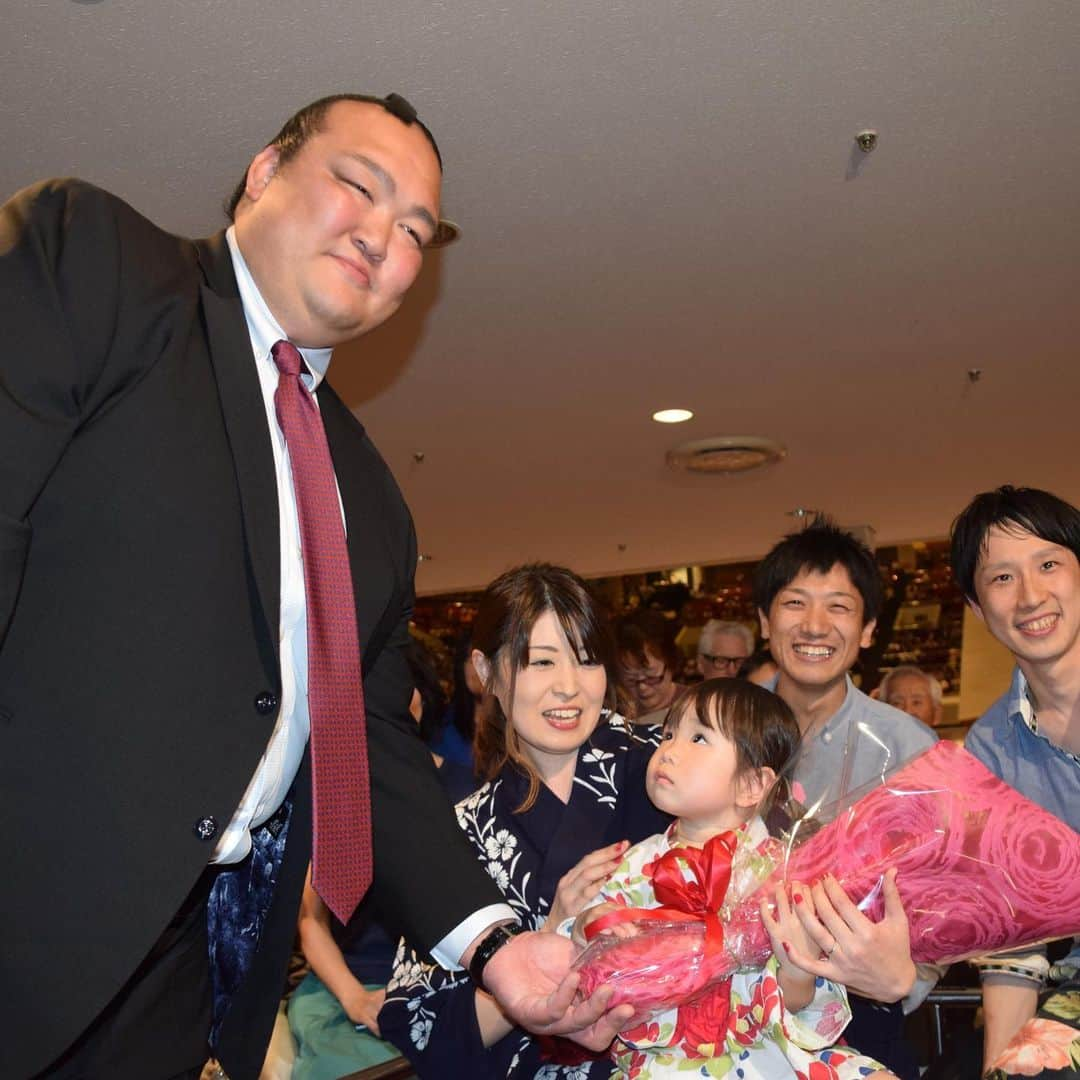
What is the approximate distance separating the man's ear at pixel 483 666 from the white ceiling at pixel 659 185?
1.66m

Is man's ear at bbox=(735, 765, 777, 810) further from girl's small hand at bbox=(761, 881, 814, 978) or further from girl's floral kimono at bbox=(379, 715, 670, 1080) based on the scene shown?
girl's small hand at bbox=(761, 881, 814, 978)

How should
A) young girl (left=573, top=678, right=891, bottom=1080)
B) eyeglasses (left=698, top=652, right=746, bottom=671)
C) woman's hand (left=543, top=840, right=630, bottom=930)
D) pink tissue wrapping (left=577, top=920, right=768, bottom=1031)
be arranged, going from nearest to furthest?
pink tissue wrapping (left=577, top=920, right=768, bottom=1031) → young girl (left=573, top=678, right=891, bottom=1080) → woman's hand (left=543, top=840, right=630, bottom=930) → eyeglasses (left=698, top=652, right=746, bottom=671)

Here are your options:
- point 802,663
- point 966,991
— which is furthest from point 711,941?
point 802,663

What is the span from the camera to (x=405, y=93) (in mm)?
3217

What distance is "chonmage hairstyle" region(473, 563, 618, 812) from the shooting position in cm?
204

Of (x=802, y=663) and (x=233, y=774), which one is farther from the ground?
(x=802, y=663)

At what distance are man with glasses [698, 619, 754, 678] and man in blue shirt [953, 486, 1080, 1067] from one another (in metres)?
3.31

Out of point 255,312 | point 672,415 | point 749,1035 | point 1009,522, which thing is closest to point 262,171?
point 255,312

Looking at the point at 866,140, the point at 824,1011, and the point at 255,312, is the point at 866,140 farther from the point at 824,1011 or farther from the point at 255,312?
the point at 824,1011

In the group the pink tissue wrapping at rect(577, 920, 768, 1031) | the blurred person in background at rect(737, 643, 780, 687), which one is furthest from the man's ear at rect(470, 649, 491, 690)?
the blurred person in background at rect(737, 643, 780, 687)

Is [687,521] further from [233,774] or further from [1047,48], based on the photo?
[233,774]

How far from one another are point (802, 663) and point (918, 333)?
293cm

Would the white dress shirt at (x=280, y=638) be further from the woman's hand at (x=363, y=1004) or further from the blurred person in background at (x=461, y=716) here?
the blurred person in background at (x=461, y=716)

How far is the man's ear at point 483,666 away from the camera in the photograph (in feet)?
6.89
